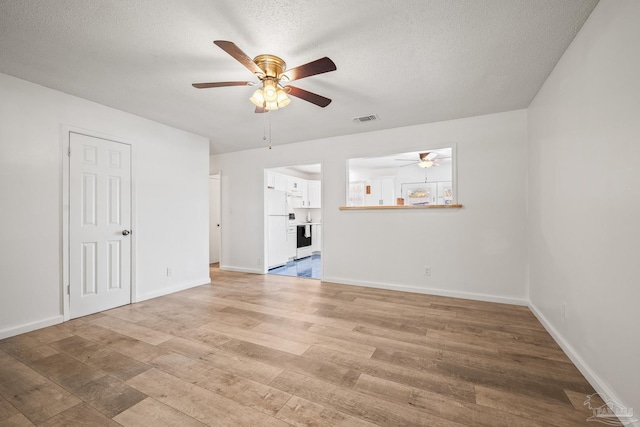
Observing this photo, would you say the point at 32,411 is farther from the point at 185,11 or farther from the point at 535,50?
the point at 535,50

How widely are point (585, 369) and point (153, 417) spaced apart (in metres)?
2.78

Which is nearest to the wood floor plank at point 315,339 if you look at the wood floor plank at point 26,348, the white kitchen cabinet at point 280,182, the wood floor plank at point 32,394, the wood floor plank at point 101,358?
the wood floor plank at point 101,358

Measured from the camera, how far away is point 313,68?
6.20ft

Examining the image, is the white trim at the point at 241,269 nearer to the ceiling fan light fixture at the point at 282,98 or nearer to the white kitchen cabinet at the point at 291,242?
the white kitchen cabinet at the point at 291,242

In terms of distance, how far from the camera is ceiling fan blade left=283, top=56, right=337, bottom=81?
70.6 inches

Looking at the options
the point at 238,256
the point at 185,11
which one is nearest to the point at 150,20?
the point at 185,11

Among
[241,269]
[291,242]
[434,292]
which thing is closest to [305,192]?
[291,242]

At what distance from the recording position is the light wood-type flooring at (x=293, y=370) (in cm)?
149

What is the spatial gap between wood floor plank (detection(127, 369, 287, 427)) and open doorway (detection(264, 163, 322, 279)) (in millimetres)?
3110

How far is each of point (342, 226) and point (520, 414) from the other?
10.4 ft

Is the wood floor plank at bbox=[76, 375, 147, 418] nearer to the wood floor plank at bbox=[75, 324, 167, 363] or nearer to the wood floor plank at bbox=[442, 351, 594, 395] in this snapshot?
the wood floor plank at bbox=[75, 324, 167, 363]

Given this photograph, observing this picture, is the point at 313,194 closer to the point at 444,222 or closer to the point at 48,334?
the point at 444,222

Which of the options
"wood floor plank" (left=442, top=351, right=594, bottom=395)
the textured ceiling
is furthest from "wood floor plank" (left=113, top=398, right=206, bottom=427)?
the textured ceiling

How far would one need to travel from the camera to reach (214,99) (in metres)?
3.03
